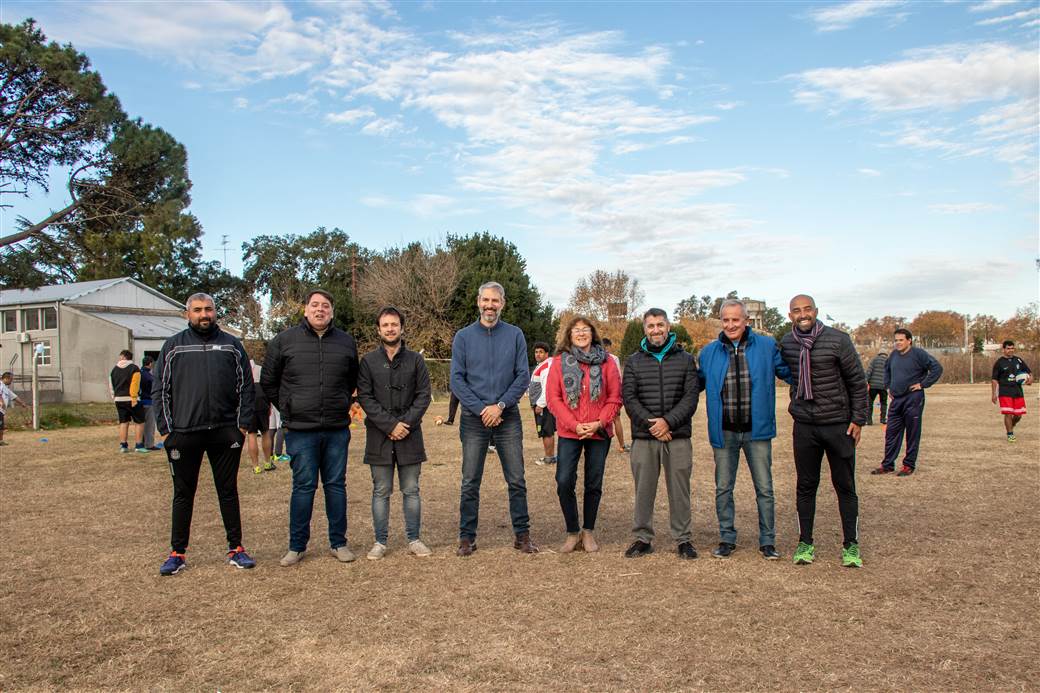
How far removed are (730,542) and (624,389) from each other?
147cm

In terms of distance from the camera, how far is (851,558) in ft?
18.5

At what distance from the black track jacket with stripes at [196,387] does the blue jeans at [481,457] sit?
172 centimetres

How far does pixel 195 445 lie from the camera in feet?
18.7

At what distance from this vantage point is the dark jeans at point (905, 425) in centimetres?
1028

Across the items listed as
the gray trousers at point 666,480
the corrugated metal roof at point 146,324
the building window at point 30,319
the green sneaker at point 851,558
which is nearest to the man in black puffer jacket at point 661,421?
the gray trousers at point 666,480

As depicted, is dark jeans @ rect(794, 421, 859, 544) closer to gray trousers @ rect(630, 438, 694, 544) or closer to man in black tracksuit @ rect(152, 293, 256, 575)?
gray trousers @ rect(630, 438, 694, 544)

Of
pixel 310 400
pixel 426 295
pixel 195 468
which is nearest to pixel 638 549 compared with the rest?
pixel 310 400

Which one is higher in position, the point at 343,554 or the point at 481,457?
the point at 481,457

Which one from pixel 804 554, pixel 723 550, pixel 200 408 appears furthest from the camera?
pixel 723 550

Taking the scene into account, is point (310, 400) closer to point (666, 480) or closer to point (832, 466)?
point (666, 480)

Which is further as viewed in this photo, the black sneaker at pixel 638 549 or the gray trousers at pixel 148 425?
the gray trousers at pixel 148 425

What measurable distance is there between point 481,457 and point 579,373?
106 centimetres

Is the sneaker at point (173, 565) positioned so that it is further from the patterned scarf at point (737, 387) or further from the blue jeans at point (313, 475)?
the patterned scarf at point (737, 387)

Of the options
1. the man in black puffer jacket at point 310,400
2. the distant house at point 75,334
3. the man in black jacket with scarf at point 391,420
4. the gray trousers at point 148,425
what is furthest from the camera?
the distant house at point 75,334
